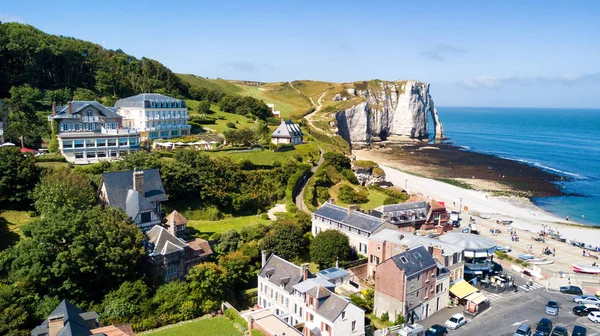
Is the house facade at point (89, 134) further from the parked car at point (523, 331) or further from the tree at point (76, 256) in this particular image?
the parked car at point (523, 331)

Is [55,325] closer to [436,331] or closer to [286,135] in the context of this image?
[436,331]

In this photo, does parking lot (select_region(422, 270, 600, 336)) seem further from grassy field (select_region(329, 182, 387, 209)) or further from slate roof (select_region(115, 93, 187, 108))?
slate roof (select_region(115, 93, 187, 108))

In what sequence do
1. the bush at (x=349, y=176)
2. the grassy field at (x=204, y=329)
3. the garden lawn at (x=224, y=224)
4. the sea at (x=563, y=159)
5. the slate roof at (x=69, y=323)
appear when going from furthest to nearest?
1. the sea at (x=563, y=159)
2. the bush at (x=349, y=176)
3. the garden lawn at (x=224, y=224)
4. the grassy field at (x=204, y=329)
5. the slate roof at (x=69, y=323)

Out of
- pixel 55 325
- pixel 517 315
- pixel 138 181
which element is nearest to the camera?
pixel 55 325

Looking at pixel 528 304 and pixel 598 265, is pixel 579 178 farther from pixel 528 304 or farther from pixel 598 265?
pixel 528 304

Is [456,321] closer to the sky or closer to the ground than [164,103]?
closer to the ground

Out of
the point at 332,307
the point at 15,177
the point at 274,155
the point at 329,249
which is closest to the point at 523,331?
the point at 332,307

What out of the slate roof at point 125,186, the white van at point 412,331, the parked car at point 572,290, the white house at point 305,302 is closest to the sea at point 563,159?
the parked car at point 572,290
